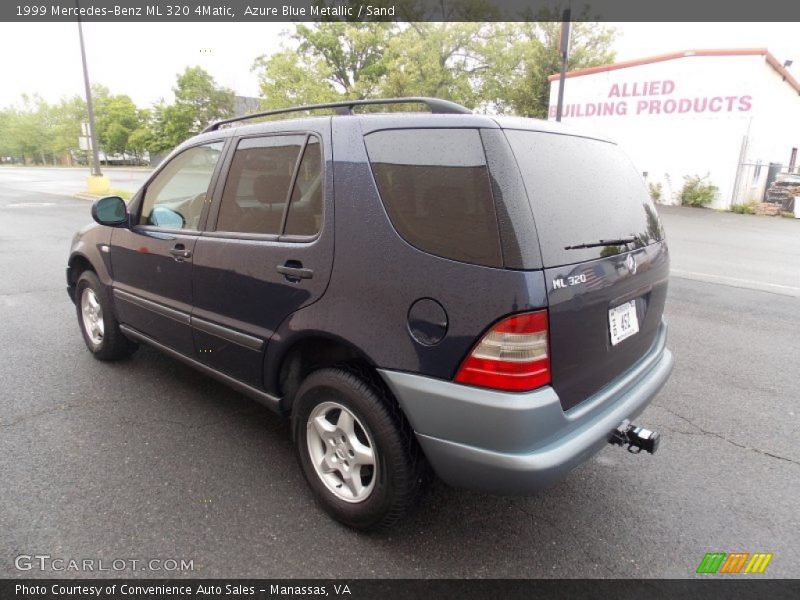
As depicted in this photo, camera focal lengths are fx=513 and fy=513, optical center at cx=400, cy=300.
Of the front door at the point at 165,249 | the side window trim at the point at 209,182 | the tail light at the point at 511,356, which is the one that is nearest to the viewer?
the tail light at the point at 511,356

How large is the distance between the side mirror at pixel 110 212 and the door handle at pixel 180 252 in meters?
0.63

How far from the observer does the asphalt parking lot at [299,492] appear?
2.15 meters

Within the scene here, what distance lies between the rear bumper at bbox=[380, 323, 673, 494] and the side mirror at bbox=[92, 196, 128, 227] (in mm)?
2390

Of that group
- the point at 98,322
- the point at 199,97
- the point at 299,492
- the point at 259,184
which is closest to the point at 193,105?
the point at 199,97

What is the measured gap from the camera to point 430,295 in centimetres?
191

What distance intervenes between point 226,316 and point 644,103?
69.3 feet

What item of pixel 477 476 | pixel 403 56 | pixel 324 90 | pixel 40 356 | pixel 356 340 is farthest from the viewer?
pixel 324 90

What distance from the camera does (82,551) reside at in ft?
7.04

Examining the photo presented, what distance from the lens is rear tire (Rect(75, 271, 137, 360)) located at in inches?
151

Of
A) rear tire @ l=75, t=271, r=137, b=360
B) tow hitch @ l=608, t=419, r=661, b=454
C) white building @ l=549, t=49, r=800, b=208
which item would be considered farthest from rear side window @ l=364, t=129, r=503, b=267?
white building @ l=549, t=49, r=800, b=208

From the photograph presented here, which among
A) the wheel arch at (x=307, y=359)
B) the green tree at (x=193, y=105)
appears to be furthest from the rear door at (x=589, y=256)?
the green tree at (x=193, y=105)

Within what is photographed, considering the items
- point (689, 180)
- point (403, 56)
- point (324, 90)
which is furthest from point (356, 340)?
point (324, 90)

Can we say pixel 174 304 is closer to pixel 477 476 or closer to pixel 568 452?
pixel 477 476

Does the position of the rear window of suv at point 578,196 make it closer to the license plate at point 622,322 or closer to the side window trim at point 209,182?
the license plate at point 622,322
